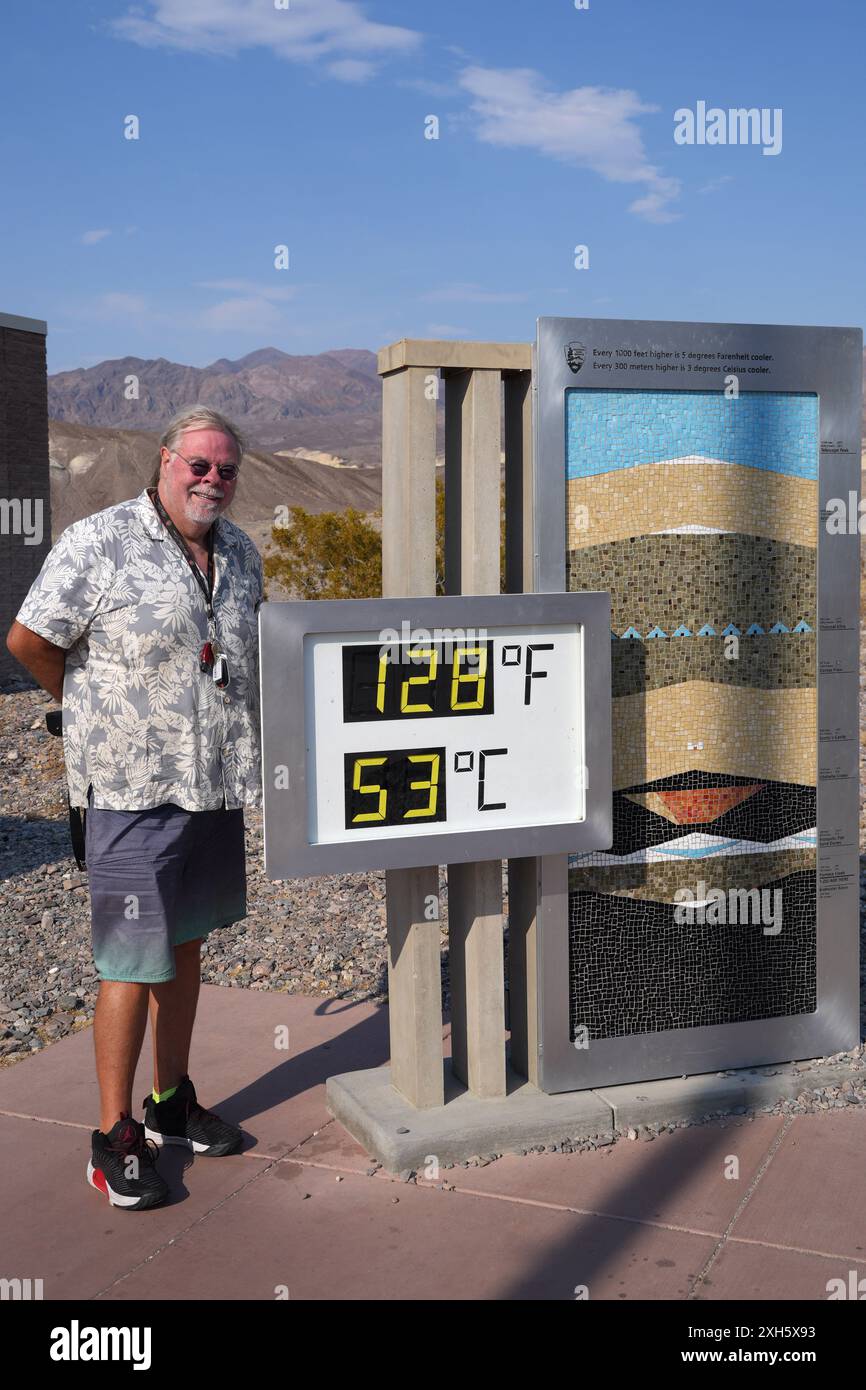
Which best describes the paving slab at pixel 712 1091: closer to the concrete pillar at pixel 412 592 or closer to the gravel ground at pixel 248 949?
the gravel ground at pixel 248 949

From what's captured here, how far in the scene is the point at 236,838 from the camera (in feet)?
12.7

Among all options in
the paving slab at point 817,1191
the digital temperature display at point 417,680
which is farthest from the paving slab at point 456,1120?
the digital temperature display at point 417,680

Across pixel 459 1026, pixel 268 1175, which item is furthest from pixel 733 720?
pixel 268 1175

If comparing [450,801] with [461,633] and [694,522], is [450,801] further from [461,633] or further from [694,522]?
[694,522]

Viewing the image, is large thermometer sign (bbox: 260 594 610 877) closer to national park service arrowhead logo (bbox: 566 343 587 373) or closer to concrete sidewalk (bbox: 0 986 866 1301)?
national park service arrowhead logo (bbox: 566 343 587 373)

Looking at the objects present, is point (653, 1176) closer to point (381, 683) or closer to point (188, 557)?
point (381, 683)

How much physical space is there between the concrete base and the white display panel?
0.88 m

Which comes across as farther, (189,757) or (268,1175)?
(268,1175)

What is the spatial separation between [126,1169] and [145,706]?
4.14ft

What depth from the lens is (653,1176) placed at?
374cm

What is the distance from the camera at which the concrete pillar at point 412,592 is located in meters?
3.79

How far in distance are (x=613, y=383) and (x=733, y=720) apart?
1.13 meters

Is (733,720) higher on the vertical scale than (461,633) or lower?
lower

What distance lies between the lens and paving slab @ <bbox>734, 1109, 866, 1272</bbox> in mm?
3373
